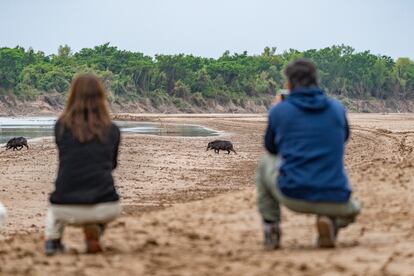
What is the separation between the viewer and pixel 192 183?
1972 centimetres

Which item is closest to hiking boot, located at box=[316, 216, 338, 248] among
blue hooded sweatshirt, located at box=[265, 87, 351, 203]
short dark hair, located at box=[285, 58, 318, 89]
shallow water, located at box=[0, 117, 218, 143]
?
blue hooded sweatshirt, located at box=[265, 87, 351, 203]

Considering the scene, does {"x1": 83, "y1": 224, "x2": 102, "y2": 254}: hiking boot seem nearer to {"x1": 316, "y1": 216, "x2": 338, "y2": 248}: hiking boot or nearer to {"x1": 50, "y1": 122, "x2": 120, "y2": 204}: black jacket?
{"x1": 50, "y1": 122, "x2": 120, "y2": 204}: black jacket

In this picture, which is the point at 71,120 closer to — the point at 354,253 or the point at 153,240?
the point at 153,240

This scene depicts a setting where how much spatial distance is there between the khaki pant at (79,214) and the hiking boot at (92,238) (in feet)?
0.18

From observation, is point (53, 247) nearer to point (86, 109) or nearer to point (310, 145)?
point (86, 109)

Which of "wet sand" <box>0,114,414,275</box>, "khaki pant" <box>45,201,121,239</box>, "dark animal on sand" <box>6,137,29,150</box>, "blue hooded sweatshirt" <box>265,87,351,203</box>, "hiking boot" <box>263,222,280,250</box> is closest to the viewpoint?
"wet sand" <box>0,114,414,275</box>

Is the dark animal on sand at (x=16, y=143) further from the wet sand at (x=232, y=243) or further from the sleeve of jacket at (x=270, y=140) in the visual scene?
the sleeve of jacket at (x=270, y=140)

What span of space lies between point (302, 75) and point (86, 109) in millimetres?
1779

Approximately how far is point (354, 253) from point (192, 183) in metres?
13.1

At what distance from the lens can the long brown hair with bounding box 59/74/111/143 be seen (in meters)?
7.23

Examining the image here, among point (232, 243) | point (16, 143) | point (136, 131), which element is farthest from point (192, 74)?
point (232, 243)

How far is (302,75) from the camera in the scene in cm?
707

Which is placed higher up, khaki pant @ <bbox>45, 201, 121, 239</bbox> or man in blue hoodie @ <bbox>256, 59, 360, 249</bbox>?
man in blue hoodie @ <bbox>256, 59, 360, 249</bbox>

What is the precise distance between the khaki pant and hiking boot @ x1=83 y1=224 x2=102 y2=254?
0.18ft
